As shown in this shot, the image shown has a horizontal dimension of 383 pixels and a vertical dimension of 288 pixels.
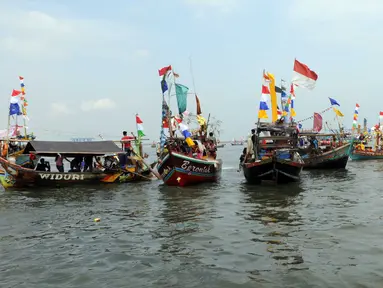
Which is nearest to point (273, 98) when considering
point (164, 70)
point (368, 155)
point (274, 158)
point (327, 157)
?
point (274, 158)

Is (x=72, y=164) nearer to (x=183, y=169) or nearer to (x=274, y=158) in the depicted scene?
(x=183, y=169)

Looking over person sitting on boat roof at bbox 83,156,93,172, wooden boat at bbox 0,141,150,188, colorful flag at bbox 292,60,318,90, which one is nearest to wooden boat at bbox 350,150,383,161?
colorful flag at bbox 292,60,318,90

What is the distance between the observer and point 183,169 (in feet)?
61.1

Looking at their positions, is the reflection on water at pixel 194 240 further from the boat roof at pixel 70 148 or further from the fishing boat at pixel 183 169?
the boat roof at pixel 70 148

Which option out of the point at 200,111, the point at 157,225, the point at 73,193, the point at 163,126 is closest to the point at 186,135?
the point at 163,126

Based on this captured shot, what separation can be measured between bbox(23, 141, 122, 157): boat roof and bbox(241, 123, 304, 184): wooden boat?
7.40m

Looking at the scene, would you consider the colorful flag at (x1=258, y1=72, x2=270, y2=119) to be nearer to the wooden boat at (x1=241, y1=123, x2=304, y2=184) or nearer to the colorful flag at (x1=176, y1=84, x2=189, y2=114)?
the wooden boat at (x1=241, y1=123, x2=304, y2=184)

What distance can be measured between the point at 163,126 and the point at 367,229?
12.0 metres

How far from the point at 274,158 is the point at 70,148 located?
413 inches

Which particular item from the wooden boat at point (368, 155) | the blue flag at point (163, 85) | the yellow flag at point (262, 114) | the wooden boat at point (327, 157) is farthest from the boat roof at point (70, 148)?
the wooden boat at point (368, 155)

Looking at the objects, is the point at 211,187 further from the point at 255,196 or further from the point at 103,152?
the point at 103,152

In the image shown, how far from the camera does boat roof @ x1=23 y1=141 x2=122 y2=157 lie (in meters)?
19.1

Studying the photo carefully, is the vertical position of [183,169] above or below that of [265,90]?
below

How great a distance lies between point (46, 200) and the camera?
624 inches
